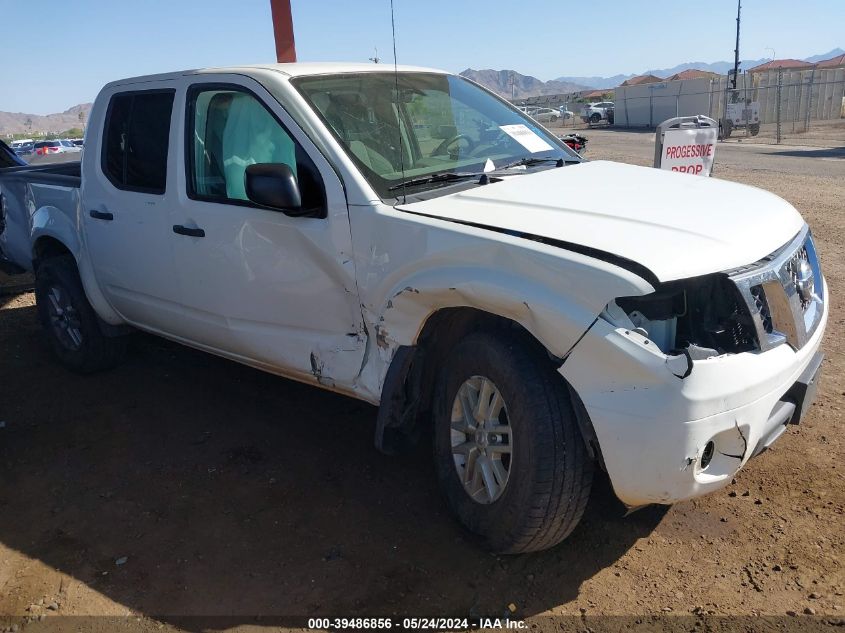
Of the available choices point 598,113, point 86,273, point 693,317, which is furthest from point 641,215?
point 598,113

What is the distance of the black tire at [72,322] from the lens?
5.39m

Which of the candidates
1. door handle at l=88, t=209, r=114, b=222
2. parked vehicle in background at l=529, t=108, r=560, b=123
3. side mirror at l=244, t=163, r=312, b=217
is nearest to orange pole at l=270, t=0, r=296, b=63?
door handle at l=88, t=209, r=114, b=222

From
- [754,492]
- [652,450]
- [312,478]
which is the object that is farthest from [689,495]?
[312,478]

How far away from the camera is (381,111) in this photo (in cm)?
389

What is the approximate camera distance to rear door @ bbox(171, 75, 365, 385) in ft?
11.3

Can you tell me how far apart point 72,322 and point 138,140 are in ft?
5.48

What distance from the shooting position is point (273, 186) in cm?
329

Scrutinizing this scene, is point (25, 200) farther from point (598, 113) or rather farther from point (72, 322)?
point (598, 113)

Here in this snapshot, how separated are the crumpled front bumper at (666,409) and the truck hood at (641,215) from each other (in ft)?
1.01

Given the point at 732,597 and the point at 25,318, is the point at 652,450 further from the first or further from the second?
the point at 25,318

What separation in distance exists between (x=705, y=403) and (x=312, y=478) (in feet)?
7.15

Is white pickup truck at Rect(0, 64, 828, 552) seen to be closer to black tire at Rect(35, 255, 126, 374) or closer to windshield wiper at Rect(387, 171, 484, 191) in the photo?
windshield wiper at Rect(387, 171, 484, 191)

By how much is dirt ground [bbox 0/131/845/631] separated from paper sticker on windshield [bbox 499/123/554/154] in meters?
1.78

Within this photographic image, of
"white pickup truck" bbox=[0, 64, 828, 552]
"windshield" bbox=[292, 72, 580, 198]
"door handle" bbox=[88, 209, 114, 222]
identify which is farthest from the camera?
"door handle" bbox=[88, 209, 114, 222]
